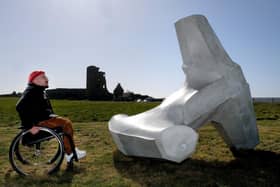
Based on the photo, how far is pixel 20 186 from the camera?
13.5 feet

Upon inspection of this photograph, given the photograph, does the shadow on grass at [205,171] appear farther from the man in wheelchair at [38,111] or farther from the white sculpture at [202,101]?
the man in wheelchair at [38,111]

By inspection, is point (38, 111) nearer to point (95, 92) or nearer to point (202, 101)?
point (202, 101)

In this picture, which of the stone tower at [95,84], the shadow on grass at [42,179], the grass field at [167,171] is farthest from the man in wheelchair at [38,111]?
the stone tower at [95,84]

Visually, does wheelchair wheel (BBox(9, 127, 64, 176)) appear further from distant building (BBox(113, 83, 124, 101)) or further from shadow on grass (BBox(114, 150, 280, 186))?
distant building (BBox(113, 83, 124, 101))

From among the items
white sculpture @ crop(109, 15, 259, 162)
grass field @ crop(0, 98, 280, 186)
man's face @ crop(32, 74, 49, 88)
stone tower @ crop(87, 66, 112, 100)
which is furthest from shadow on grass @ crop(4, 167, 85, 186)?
stone tower @ crop(87, 66, 112, 100)

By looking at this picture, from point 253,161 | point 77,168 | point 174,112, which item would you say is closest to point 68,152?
point 77,168

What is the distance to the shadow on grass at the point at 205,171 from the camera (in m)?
4.14

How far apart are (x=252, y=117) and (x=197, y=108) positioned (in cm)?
131

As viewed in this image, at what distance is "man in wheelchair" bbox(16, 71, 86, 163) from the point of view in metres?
4.73

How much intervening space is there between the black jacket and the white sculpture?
1.35m

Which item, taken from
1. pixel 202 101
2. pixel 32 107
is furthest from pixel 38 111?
pixel 202 101

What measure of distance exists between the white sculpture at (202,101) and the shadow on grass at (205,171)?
0.30 m

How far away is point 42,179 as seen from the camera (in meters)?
4.37

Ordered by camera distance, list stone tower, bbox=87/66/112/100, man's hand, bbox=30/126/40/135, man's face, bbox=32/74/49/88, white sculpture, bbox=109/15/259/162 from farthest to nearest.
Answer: stone tower, bbox=87/66/112/100 < white sculpture, bbox=109/15/259/162 < man's face, bbox=32/74/49/88 < man's hand, bbox=30/126/40/135
